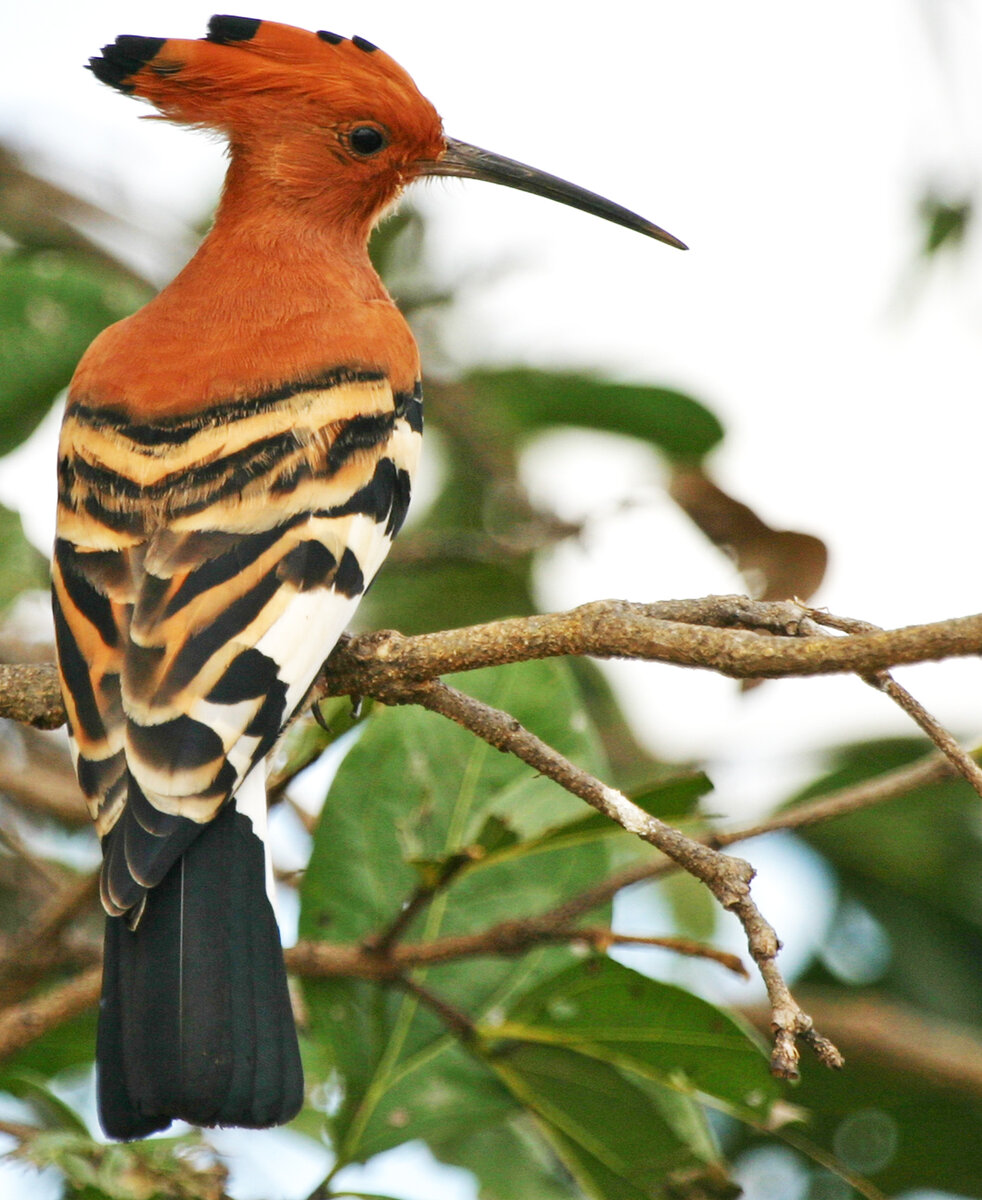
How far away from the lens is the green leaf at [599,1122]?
221 centimetres

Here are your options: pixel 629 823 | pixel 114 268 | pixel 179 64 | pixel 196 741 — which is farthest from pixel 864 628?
pixel 114 268

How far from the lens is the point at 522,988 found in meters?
2.32

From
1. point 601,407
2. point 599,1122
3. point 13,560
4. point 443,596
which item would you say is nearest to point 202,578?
point 13,560

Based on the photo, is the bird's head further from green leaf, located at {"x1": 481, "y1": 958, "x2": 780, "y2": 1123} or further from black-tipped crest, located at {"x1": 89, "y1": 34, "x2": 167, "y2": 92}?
green leaf, located at {"x1": 481, "y1": 958, "x2": 780, "y2": 1123}

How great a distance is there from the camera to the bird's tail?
69.3 inches

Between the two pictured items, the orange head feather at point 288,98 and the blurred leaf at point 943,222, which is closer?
the orange head feather at point 288,98

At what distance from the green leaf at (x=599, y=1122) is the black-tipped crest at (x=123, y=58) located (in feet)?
6.45

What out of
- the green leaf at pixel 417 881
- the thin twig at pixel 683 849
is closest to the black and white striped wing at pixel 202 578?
the thin twig at pixel 683 849

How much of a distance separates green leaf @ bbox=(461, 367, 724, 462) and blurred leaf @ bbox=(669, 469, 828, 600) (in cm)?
56

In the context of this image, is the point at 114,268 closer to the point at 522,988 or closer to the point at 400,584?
the point at 400,584

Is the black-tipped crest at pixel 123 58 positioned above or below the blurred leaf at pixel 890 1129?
above

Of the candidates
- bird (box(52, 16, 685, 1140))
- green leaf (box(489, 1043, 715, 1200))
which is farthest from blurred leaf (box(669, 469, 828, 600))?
green leaf (box(489, 1043, 715, 1200))

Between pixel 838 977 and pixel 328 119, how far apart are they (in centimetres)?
193

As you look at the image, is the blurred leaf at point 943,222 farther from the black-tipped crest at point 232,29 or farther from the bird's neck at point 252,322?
the black-tipped crest at point 232,29
